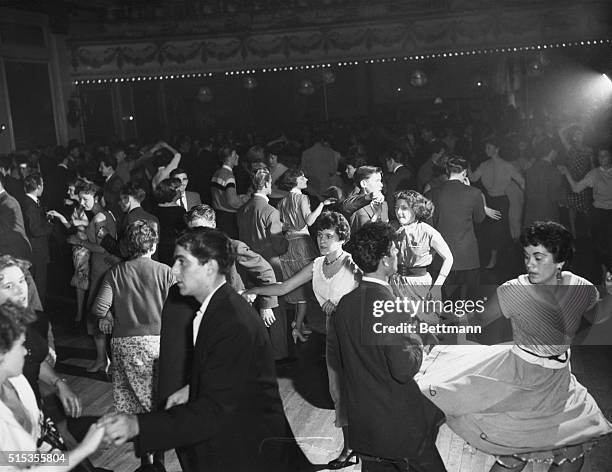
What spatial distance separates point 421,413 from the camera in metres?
3.09

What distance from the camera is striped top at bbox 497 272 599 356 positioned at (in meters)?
3.36

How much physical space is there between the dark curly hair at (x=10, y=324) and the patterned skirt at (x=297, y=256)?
416 cm

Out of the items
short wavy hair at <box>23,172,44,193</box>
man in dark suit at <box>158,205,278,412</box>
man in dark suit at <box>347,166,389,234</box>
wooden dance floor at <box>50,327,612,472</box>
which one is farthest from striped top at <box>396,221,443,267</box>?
short wavy hair at <box>23,172,44,193</box>

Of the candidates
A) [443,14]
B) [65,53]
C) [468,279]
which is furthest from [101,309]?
[65,53]

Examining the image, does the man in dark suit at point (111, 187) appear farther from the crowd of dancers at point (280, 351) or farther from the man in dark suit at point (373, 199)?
the man in dark suit at point (373, 199)

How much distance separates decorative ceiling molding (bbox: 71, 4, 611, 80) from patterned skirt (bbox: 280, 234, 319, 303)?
6.77 meters

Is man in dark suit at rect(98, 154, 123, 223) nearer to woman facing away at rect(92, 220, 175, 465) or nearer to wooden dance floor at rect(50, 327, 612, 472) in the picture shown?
wooden dance floor at rect(50, 327, 612, 472)

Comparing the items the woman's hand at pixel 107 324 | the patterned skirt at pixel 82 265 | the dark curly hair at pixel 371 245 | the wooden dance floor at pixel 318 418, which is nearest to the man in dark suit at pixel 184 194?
the patterned skirt at pixel 82 265

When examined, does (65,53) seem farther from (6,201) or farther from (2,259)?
(2,259)

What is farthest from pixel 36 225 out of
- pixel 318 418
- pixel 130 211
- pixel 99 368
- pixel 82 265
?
pixel 318 418

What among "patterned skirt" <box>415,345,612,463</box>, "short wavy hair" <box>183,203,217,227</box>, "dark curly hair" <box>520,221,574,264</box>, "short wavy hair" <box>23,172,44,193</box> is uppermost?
"short wavy hair" <box>23,172,44,193</box>

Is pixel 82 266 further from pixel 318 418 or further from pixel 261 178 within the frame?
pixel 318 418

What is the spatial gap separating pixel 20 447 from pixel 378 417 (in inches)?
49.6

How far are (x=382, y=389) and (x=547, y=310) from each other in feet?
2.78
